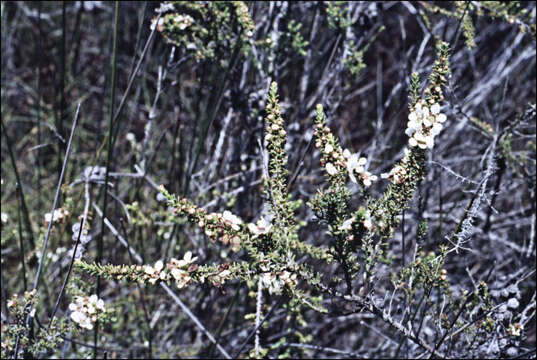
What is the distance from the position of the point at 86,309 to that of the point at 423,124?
2.80ft

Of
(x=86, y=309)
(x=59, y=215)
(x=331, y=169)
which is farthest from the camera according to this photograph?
(x=59, y=215)

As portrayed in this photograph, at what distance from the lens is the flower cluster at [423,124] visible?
0.88m

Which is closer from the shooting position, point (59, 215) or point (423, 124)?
point (423, 124)

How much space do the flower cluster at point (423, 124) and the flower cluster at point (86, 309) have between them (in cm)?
80

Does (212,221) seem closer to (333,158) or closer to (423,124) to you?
(333,158)

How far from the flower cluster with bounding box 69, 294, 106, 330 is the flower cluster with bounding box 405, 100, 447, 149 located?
2.63 ft

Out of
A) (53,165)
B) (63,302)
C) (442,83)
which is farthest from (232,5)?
(53,165)

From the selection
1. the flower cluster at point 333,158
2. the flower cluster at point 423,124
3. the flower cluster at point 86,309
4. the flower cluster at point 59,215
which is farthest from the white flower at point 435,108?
the flower cluster at point 59,215

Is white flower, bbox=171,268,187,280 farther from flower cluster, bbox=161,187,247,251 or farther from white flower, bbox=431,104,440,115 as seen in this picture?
white flower, bbox=431,104,440,115

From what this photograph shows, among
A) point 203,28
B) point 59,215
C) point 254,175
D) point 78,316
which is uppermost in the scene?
point 203,28

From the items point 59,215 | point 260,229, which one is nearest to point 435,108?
point 260,229

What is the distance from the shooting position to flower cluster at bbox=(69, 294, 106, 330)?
1132 mm

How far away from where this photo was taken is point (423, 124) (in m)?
0.90

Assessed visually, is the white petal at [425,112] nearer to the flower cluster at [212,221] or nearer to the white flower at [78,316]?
the flower cluster at [212,221]
